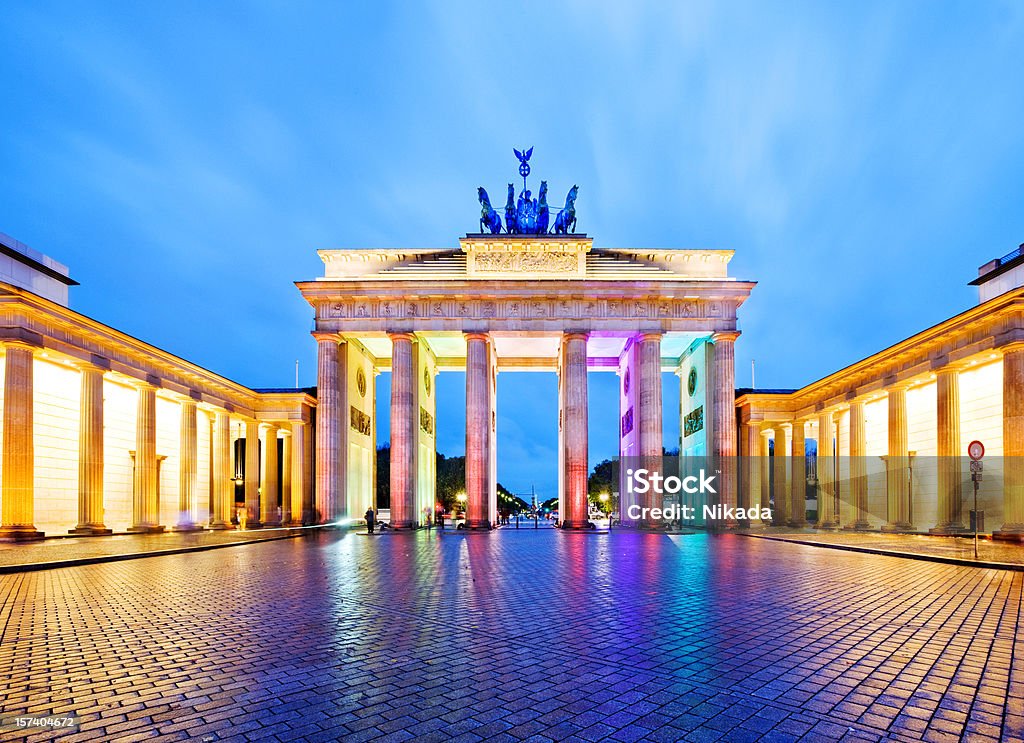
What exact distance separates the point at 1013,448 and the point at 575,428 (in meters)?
22.1

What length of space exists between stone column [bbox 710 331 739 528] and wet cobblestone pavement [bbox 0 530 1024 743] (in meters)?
27.6

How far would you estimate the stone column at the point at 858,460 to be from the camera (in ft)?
121

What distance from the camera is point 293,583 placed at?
1310 cm

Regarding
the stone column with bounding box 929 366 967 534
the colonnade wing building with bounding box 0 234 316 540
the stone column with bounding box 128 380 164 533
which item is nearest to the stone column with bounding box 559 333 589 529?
the colonnade wing building with bounding box 0 234 316 540

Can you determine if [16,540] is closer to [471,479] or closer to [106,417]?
[106,417]

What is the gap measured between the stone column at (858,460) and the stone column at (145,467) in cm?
3665

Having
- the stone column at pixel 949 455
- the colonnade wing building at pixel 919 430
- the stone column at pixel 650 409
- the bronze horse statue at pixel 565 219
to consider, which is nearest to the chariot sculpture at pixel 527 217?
the bronze horse statue at pixel 565 219

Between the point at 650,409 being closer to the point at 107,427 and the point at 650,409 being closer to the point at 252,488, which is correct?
the point at 252,488

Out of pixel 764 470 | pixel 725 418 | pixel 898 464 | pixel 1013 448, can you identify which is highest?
pixel 725 418

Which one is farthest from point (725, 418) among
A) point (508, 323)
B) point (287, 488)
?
point (287, 488)

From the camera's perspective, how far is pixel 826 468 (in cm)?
4259

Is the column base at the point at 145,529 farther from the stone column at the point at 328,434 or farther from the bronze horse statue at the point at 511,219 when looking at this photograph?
the bronze horse statue at the point at 511,219

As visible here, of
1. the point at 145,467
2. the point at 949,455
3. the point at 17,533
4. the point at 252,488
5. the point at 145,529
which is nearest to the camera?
the point at 17,533

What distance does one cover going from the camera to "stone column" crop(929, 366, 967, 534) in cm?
2828
